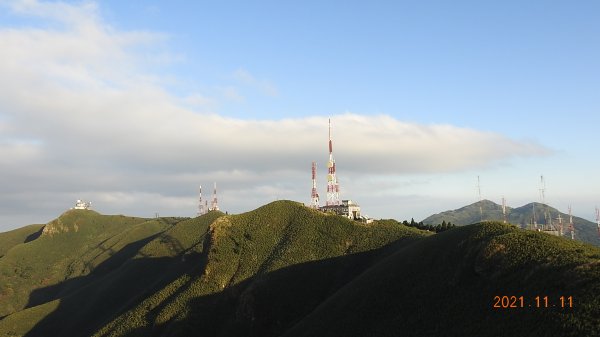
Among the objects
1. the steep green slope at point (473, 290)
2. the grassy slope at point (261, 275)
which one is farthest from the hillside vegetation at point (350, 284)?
the grassy slope at point (261, 275)

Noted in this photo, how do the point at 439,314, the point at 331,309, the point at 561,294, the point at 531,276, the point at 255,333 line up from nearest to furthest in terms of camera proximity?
1. the point at 561,294
2. the point at 531,276
3. the point at 439,314
4. the point at 331,309
5. the point at 255,333

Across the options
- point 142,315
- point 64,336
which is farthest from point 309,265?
point 64,336

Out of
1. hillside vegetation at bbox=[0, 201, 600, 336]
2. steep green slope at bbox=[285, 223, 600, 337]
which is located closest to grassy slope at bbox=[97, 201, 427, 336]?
hillside vegetation at bbox=[0, 201, 600, 336]

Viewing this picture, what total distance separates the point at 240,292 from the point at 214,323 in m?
12.3

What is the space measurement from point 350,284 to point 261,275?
4047 cm

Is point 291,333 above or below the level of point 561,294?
below

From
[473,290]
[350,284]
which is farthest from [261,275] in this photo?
[473,290]

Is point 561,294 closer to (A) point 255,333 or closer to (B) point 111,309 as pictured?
(A) point 255,333

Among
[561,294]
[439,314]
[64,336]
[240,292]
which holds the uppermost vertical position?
[561,294]

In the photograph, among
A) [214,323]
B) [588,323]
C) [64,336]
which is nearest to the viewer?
[588,323]

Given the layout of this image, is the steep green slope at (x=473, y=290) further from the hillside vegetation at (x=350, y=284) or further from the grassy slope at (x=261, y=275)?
the grassy slope at (x=261, y=275)

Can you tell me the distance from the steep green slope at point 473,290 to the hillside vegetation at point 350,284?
222 mm

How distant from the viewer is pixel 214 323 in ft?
422

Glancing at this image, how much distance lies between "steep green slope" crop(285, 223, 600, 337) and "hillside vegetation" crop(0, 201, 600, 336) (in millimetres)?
222
